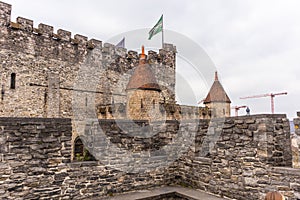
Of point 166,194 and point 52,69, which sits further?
point 52,69

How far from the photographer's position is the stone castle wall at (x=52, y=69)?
12.2m

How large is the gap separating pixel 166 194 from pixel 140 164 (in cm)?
Result: 88

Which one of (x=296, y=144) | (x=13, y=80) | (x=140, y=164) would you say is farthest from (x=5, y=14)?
(x=296, y=144)

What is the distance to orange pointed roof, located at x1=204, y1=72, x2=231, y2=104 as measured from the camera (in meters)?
20.3

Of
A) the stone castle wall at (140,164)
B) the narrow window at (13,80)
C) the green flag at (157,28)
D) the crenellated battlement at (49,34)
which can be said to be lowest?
the stone castle wall at (140,164)

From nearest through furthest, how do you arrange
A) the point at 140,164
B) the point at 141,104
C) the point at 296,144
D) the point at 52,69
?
1. the point at 296,144
2. the point at 140,164
3. the point at 141,104
4. the point at 52,69

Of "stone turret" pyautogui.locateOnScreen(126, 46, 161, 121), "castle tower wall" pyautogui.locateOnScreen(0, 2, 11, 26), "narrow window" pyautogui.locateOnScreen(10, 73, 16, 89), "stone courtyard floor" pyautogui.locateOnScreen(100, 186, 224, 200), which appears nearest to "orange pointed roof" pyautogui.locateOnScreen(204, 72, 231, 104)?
"stone turret" pyautogui.locateOnScreen(126, 46, 161, 121)

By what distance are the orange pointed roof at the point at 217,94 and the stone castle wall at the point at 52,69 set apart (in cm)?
717

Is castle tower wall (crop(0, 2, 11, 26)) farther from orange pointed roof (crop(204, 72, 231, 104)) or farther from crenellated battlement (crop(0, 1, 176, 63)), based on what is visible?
orange pointed roof (crop(204, 72, 231, 104))

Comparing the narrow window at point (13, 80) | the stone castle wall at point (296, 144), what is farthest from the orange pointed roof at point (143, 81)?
the stone castle wall at point (296, 144)

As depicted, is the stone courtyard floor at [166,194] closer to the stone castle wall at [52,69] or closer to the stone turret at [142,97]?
the stone turret at [142,97]

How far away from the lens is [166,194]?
17.3 feet

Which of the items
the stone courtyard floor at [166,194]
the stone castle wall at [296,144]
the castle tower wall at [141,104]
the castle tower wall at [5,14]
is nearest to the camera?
the stone castle wall at [296,144]

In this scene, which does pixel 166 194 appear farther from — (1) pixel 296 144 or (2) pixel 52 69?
(2) pixel 52 69
